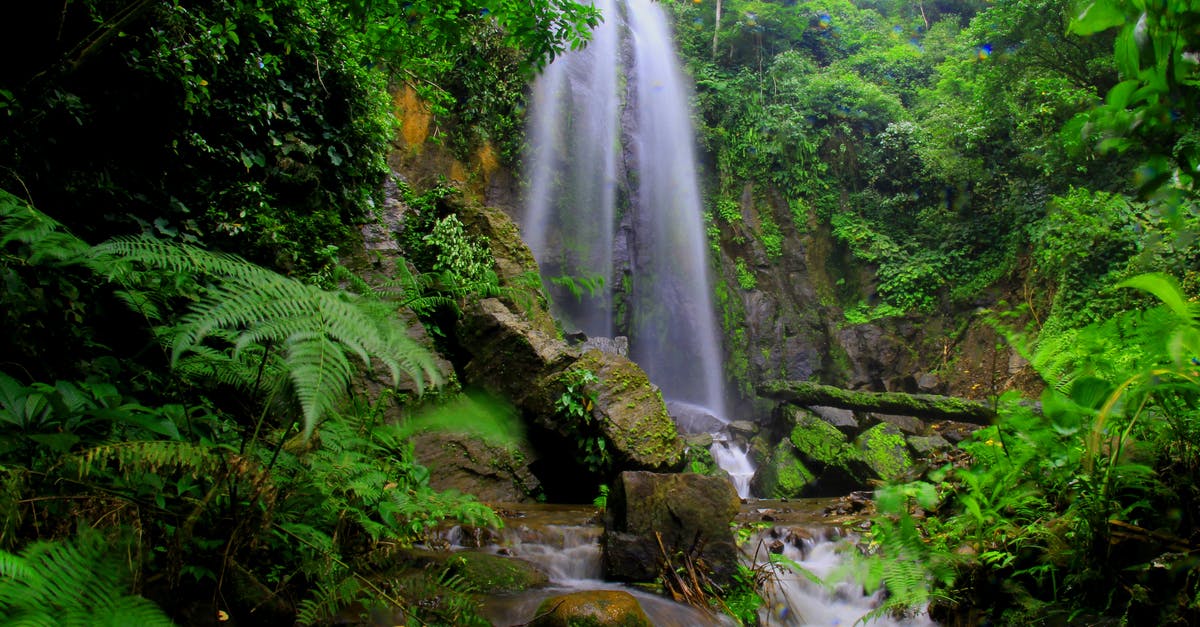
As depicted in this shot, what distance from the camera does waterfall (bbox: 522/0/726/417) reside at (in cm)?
1345

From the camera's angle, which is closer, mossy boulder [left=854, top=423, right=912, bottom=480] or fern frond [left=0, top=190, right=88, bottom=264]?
fern frond [left=0, top=190, right=88, bottom=264]

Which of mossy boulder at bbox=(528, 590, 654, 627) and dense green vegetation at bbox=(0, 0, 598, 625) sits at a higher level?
dense green vegetation at bbox=(0, 0, 598, 625)

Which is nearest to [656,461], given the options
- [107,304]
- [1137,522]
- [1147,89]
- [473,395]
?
[473,395]

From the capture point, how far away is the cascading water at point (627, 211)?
13453mm

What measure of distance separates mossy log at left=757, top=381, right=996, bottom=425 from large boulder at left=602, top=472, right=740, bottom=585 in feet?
21.7

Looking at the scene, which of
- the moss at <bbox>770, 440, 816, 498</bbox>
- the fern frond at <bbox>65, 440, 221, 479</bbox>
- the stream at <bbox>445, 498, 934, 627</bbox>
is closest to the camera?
the fern frond at <bbox>65, 440, 221, 479</bbox>

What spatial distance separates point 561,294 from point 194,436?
35.7 feet

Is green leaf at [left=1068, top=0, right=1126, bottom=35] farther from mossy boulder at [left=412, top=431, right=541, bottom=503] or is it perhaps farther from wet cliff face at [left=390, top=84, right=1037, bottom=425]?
wet cliff face at [left=390, top=84, right=1037, bottom=425]

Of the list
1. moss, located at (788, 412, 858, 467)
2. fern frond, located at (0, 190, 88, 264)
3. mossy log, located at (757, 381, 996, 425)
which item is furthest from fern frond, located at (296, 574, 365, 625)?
mossy log, located at (757, 381, 996, 425)

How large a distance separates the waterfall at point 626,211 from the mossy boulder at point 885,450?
5.86 metres

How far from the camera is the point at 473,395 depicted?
654 cm

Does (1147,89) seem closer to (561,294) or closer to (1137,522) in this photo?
(1137,522)

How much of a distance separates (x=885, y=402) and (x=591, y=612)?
869 cm

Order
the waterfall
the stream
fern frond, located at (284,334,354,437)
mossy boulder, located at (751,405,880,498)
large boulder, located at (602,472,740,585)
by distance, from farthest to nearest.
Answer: the waterfall
mossy boulder, located at (751,405,880,498)
large boulder, located at (602,472,740,585)
the stream
fern frond, located at (284,334,354,437)
